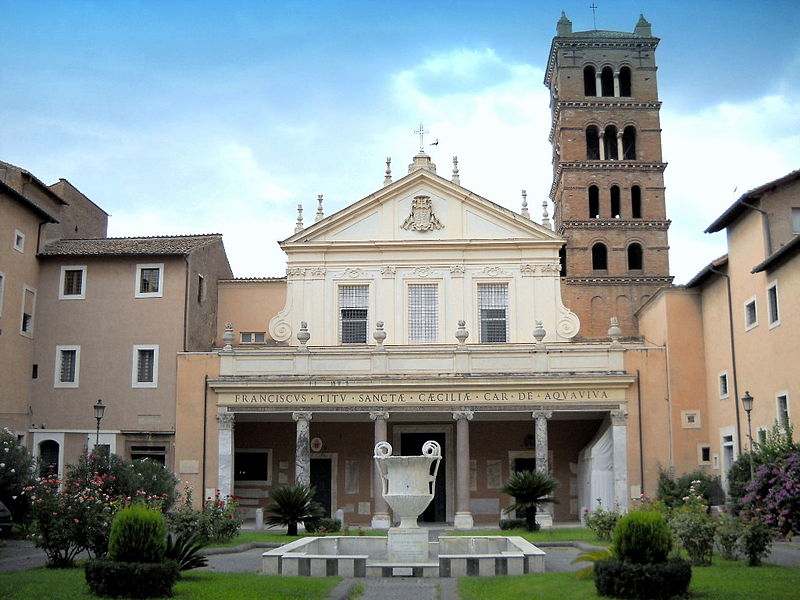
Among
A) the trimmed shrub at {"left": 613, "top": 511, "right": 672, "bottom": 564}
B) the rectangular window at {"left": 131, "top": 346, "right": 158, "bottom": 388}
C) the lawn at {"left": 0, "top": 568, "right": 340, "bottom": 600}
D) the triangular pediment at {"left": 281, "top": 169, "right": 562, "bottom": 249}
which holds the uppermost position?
the triangular pediment at {"left": 281, "top": 169, "right": 562, "bottom": 249}

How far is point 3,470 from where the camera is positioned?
26359mm

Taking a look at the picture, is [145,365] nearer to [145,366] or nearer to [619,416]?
[145,366]

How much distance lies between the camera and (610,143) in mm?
53719

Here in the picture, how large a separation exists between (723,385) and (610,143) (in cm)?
2521

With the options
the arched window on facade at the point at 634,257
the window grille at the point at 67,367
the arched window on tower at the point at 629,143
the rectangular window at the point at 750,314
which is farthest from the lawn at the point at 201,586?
the arched window on tower at the point at 629,143

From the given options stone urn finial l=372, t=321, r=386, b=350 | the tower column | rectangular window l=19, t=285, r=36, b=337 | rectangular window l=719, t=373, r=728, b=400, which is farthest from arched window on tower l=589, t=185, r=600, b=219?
rectangular window l=19, t=285, r=36, b=337

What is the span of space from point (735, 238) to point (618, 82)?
26.1 m

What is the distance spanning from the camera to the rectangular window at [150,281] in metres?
35.4

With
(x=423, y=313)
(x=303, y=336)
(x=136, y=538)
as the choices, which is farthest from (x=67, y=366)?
(x=136, y=538)

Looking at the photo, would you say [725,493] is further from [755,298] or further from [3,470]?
[3,470]

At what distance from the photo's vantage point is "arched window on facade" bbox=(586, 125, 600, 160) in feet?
174

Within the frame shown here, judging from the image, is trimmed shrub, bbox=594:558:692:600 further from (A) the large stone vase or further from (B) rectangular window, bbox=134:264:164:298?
(B) rectangular window, bbox=134:264:164:298

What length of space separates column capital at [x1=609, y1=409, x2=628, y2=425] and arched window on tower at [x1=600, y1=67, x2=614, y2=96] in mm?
26832

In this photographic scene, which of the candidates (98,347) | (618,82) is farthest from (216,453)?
(618,82)
